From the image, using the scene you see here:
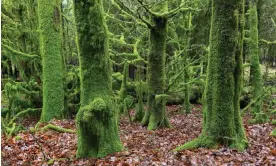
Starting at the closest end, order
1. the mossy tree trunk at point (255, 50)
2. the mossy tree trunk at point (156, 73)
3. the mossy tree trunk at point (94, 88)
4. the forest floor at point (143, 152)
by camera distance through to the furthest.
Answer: the forest floor at point (143, 152), the mossy tree trunk at point (94, 88), the mossy tree trunk at point (156, 73), the mossy tree trunk at point (255, 50)

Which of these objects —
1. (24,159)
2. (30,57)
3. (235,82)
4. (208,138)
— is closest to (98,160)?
(24,159)

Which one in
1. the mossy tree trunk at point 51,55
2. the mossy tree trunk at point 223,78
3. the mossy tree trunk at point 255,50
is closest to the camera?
the mossy tree trunk at point 223,78

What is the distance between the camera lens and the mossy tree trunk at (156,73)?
11.8m

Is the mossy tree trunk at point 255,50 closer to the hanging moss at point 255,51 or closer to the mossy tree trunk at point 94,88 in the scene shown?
the hanging moss at point 255,51

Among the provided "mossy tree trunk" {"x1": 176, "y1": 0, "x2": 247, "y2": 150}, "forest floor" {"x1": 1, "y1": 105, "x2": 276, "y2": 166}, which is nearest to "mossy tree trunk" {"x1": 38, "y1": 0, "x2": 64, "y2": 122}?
"forest floor" {"x1": 1, "y1": 105, "x2": 276, "y2": 166}

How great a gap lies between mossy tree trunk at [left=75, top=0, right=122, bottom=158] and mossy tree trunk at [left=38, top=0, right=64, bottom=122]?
677 cm

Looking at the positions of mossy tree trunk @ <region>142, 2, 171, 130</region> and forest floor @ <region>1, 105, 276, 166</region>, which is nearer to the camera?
forest floor @ <region>1, 105, 276, 166</region>

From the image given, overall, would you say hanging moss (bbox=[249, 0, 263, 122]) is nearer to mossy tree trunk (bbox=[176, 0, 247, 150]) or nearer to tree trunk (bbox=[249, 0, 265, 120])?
tree trunk (bbox=[249, 0, 265, 120])

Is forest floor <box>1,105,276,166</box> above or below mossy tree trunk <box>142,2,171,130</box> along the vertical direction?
below

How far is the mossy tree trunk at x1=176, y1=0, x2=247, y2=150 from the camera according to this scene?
7.09 metres

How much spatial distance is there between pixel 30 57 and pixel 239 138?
35.3 feet

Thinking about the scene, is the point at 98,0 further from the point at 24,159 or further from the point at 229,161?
the point at 229,161

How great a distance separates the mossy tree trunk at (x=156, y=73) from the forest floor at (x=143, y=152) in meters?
1.53

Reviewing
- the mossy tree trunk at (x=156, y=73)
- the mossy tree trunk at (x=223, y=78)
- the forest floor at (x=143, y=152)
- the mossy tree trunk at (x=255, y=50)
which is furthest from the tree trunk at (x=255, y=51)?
the mossy tree trunk at (x=223, y=78)
